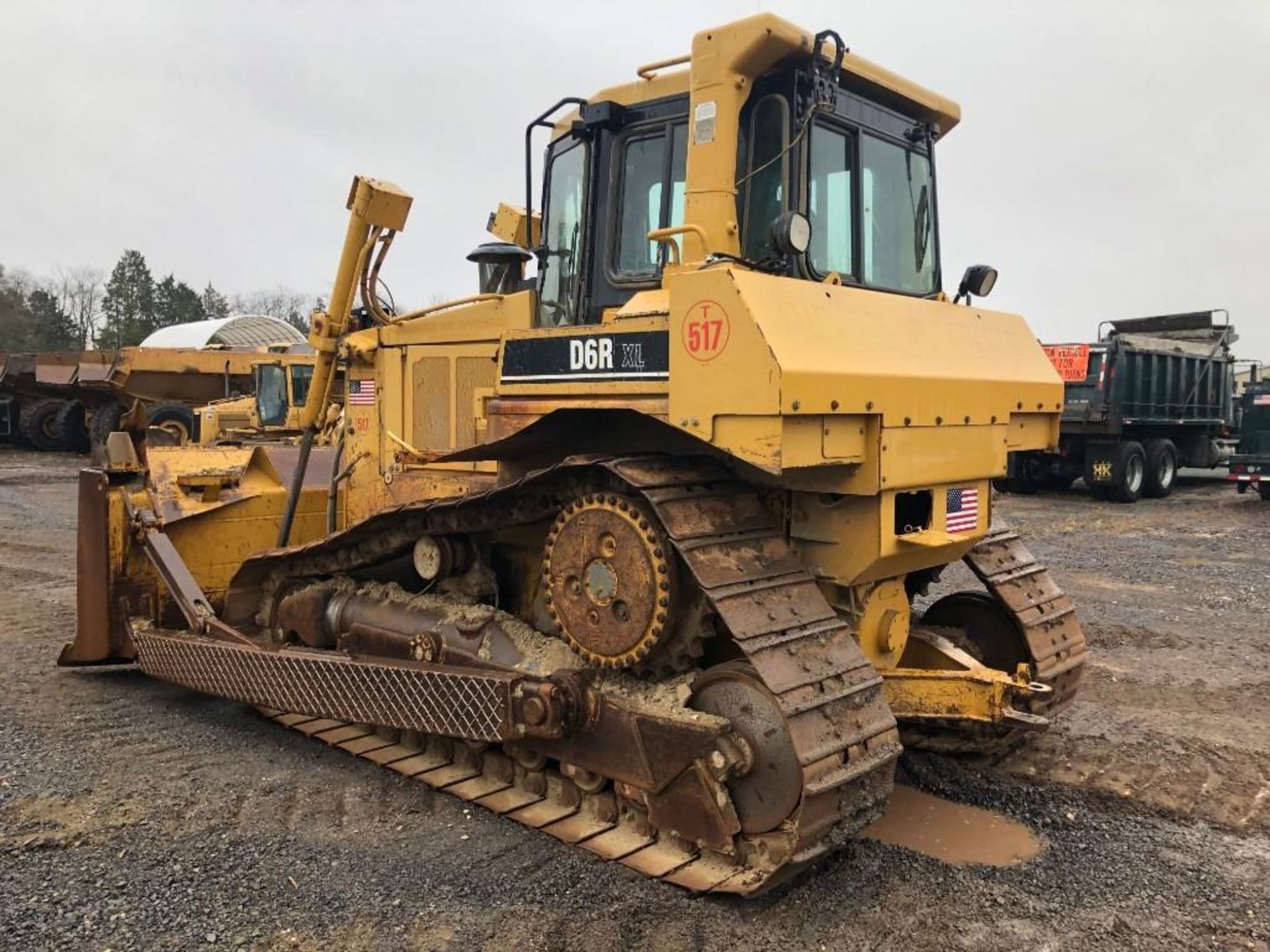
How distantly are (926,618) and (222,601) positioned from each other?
4.21 meters

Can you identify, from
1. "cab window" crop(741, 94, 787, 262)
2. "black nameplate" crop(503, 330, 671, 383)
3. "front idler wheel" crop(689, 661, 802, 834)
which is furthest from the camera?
"cab window" crop(741, 94, 787, 262)

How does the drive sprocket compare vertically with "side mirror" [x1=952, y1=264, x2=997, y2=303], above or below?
below

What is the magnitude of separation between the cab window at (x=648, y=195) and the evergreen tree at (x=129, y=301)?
176 feet

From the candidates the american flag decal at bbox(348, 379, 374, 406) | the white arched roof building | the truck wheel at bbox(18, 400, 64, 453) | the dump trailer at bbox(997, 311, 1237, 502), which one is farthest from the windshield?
the white arched roof building

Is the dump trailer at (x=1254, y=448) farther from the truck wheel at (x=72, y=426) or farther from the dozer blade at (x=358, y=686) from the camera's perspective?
the truck wheel at (x=72, y=426)

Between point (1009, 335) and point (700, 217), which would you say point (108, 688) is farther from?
point (1009, 335)

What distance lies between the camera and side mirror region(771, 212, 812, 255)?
12.2 ft

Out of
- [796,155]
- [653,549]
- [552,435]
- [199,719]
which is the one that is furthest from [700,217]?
[199,719]

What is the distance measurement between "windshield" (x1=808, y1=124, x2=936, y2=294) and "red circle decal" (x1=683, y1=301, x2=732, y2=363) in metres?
0.93

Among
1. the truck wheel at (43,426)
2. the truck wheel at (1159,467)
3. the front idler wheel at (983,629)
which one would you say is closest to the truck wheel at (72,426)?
the truck wheel at (43,426)

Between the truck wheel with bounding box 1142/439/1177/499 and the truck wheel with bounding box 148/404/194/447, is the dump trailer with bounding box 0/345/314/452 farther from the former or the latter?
the truck wheel with bounding box 1142/439/1177/499

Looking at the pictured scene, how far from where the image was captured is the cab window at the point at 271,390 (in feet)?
52.8

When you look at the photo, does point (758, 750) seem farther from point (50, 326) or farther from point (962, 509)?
point (50, 326)

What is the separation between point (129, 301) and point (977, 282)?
188ft
